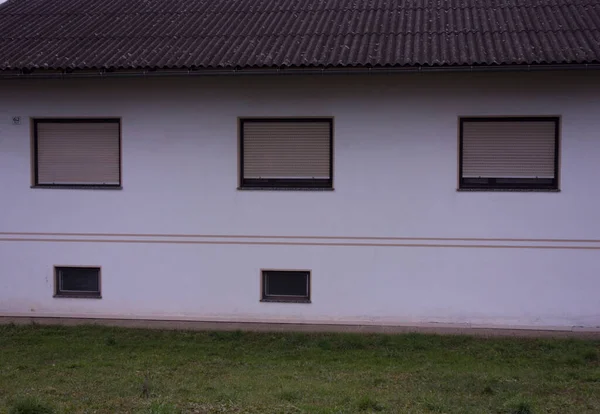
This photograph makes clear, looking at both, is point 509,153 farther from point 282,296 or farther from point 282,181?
point 282,296

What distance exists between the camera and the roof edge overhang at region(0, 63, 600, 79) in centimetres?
942

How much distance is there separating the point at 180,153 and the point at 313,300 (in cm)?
285

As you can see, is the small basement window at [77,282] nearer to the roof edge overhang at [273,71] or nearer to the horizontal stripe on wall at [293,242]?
the horizontal stripe on wall at [293,242]

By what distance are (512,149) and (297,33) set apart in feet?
11.4

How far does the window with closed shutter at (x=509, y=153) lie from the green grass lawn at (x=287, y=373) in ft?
7.10

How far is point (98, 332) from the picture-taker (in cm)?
1009

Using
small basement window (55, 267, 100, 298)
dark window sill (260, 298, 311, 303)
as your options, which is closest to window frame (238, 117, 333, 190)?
dark window sill (260, 298, 311, 303)

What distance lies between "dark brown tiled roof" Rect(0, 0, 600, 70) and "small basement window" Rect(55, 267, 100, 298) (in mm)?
2979

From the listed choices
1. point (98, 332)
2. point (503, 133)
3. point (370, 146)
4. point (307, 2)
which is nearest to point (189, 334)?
point (98, 332)

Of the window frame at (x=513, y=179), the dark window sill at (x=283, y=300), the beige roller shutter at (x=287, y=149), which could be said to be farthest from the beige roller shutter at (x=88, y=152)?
the window frame at (x=513, y=179)

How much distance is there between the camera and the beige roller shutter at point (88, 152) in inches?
428

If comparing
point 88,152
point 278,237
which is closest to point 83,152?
point 88,152

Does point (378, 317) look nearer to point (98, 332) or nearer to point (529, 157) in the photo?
point (529, 157)

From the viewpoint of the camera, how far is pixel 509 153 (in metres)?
10.1
